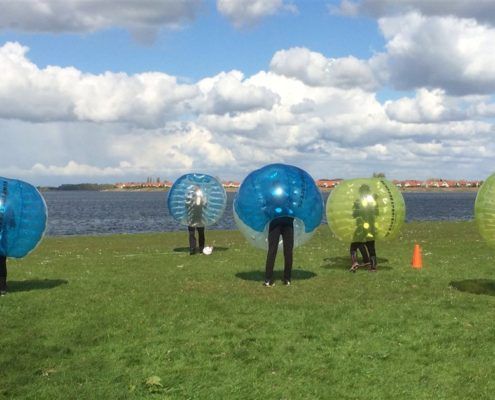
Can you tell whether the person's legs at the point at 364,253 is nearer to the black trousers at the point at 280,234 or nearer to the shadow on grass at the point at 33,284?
the black trousers at the point at 280,234

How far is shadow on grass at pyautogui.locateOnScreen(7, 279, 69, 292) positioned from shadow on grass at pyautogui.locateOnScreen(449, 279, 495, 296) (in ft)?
36.2

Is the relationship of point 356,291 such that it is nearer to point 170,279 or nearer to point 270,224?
point 270,224

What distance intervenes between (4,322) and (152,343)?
364 centimetres

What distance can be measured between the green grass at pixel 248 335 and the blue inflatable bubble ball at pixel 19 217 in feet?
4.32

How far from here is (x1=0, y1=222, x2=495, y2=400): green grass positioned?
905 centimetres

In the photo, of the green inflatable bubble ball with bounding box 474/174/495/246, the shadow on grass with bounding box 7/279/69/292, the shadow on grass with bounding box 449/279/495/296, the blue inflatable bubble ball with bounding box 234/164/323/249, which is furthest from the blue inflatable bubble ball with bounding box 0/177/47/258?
the shadow on grass with bounding box 449/279/495/296

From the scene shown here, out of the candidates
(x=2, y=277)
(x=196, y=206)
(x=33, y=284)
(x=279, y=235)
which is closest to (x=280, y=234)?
(x=279, y=235)

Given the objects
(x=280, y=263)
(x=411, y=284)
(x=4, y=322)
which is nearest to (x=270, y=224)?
(x=411, y=284)

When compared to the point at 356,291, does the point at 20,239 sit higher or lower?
higher

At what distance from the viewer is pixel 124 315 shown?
42.0 feet

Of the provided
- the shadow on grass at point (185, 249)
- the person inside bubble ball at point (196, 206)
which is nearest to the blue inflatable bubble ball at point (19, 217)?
the person inside bubble ball at point (196, 206)

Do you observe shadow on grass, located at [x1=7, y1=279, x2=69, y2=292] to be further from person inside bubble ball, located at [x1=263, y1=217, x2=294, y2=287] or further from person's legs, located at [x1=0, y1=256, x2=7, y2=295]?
person inside bubble ball, located at [x1=263, y1=217, x2=294, y2=287]

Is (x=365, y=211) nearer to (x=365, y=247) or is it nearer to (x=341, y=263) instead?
(x=365, y=247)

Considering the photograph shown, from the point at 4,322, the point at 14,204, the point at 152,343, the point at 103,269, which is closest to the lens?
the point at 152,343
